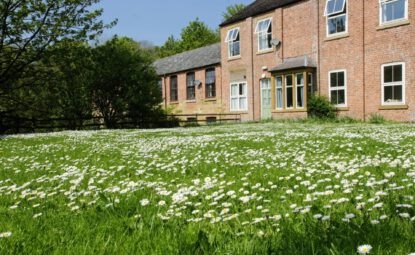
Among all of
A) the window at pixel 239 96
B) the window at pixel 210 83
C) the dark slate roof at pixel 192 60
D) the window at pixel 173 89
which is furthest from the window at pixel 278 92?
the window at pixel 173 89

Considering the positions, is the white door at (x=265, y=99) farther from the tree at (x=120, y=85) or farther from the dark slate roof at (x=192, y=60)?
the tree at (x=120, y=85)

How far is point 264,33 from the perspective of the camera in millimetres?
27875

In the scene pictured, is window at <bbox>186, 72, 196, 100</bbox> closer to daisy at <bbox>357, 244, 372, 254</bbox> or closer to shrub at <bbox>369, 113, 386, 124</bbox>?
shrub at <bbox>369, 113, 386, 124</bbox>

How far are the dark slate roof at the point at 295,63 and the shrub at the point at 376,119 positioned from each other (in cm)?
535

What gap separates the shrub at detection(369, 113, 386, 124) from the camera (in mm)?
19667

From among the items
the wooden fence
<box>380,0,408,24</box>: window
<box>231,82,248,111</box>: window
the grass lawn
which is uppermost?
<box>380,0,408,24</box>: window

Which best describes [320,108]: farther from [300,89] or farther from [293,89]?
[293,89]

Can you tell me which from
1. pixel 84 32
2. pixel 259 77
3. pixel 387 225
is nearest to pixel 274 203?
pixel 387 225

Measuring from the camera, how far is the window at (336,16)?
2242cm

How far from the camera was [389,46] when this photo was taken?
2030cm

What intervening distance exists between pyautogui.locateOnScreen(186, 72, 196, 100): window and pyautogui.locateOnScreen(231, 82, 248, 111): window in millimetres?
6276

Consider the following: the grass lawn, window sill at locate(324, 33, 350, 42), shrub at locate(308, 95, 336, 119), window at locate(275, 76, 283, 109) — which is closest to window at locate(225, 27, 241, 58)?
window at locate(275, 76, 283, 109)

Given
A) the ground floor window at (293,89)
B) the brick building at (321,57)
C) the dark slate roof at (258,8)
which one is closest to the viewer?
the brick building at (321,57)

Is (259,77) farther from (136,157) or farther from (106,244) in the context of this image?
(106,244)
